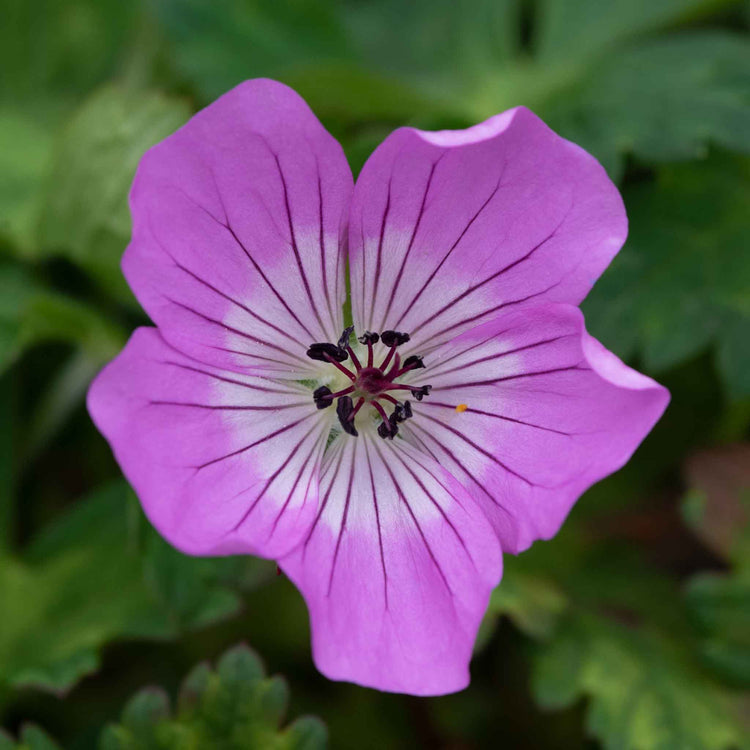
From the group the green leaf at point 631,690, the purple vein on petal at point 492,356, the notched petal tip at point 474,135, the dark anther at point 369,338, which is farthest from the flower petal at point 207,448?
the green leaf at point 631,690

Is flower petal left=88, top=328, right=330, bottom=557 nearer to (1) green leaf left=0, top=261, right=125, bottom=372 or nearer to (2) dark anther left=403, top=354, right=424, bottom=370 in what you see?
(2) dark anther left=403, top=354, right=424, bottom=370

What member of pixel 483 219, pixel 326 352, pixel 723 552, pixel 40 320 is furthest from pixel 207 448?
pixel 723 552

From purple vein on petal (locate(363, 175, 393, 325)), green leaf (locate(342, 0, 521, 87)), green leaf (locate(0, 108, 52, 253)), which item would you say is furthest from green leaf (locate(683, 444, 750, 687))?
green leaf (locate(0, 108, 52, 253))

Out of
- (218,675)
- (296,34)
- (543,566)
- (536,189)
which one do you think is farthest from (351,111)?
(218,675)

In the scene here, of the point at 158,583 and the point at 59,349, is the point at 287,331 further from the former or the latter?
the point at 59,349

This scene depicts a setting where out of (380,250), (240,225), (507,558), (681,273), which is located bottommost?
(507,558)

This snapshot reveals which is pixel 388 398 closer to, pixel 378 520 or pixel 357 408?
pixel 357 408

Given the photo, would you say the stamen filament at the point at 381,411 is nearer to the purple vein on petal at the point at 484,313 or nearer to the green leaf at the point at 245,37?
the purple vein on petal at the point at 484,313
